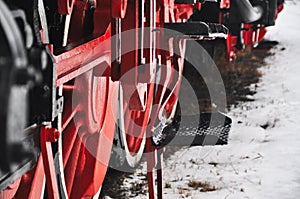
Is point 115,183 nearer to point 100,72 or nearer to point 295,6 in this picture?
point 100,72

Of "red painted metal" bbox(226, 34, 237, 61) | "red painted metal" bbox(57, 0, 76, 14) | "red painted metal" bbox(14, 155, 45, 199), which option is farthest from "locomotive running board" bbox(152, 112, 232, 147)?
"red painted metal" bbox(226, 34, 237, 61)

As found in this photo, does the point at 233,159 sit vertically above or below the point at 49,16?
below

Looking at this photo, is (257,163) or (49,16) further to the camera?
(257,163)

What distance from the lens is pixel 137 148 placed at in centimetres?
283

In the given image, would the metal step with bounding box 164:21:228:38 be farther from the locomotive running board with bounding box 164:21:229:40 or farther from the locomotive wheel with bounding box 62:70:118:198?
the locomotive wheel with bounding box 62:70:118:198

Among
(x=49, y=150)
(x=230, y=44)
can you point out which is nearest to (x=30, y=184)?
(x=49, y=150)

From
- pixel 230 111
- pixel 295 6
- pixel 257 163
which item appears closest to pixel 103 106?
pixel 257 163

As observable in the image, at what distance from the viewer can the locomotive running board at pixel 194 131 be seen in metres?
2.20

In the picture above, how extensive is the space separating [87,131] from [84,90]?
0.14 metres

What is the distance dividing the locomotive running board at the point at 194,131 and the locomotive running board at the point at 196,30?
1.11 ft

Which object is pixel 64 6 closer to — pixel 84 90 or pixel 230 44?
pixel 84 90

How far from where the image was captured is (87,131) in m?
1.84

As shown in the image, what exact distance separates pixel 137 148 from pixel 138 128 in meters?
0.28

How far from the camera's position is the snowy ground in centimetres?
312
